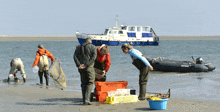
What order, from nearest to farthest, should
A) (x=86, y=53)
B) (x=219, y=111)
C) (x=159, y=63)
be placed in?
(x=219, y=111) < (x=86, y=53) < (x=159, y=63)

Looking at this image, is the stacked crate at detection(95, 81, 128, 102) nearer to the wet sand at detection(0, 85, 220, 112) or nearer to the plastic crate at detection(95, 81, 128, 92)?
the plastic crate at detection(95, 81, 128, 92)

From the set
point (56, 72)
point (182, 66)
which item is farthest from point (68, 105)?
point (182, 66)

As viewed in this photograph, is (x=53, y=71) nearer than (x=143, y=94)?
No

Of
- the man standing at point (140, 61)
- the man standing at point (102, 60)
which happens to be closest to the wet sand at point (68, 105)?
the man standing at point (140, 61)

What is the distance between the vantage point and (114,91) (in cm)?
820

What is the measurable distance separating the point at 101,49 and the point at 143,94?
1.65 metres

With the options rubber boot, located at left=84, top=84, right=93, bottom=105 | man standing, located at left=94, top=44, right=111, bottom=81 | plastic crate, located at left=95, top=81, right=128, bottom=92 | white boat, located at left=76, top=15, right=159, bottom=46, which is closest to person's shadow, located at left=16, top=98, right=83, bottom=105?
rubber boot, located at left=84, top=84, right=93, bottom=105

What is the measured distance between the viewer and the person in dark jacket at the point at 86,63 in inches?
301

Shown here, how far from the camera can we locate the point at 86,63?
7.66m

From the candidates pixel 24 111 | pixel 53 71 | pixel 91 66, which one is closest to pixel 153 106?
pixel 91 66

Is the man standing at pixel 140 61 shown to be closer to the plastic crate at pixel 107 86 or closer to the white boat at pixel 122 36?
the plastic crate at pixel 107 86

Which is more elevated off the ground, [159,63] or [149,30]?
[149,30]

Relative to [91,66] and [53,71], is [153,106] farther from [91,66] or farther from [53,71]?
[53,71]

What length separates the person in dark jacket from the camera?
765 centimetres
